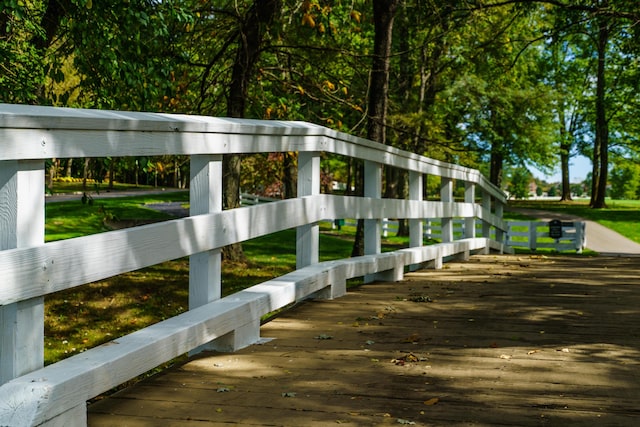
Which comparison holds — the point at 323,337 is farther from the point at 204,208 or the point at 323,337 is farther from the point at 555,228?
the point at 555,228

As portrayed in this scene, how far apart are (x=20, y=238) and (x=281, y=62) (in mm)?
14268

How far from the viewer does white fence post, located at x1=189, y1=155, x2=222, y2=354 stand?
485 cm

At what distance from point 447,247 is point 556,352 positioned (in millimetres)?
6619

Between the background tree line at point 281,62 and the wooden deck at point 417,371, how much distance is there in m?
3.57

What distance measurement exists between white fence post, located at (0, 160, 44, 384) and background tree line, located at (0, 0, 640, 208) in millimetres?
4589

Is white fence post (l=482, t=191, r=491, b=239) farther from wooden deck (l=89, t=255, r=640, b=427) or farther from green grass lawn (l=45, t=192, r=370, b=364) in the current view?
wooden deck (l=89, t=255, r=640, b=427)

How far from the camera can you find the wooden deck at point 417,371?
3949 millimetres

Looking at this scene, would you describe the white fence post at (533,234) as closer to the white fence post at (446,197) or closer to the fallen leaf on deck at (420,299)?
the white fence post at (446,197)

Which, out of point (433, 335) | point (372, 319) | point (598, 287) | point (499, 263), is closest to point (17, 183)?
point (433, 335)

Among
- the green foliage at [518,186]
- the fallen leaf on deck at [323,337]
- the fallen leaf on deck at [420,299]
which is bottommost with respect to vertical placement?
the fallen leaf on deck at [323,337]

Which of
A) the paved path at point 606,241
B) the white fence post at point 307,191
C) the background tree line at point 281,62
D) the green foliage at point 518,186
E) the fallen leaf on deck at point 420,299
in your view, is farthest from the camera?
the green foliage at point 518,186

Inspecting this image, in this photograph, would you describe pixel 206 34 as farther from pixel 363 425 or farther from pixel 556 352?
pixel 363 425

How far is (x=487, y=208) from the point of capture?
15.8 metres

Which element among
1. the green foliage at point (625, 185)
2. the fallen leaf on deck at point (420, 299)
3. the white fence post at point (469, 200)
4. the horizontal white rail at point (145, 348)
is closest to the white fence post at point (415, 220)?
the fallen leaf on deck at point (420, 299)
